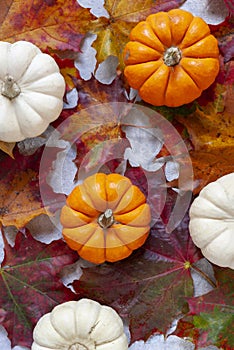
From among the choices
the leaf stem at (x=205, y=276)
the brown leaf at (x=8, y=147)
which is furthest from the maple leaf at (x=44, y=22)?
the leaf stem at (x=205, y=276)

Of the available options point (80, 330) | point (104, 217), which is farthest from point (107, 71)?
point (80, 330)

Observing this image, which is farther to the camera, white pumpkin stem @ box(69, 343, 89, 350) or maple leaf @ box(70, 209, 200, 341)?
maple leaf @ box(70, 209, 200, 341)

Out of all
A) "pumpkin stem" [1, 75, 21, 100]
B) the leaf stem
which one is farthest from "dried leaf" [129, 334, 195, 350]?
"pumpkin stem" [1, 75, 21, 100]

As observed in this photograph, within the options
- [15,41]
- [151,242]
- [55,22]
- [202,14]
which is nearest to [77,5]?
[55,22]

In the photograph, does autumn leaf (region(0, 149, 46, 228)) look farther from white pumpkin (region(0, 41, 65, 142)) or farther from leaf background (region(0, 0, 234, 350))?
white pumpkin (region(0, 41, 65, 142))

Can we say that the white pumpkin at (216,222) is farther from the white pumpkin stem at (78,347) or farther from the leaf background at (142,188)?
the white pumpkin stem at (78,347)

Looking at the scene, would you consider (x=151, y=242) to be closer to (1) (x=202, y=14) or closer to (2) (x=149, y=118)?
(2) (x=149, y=118)
